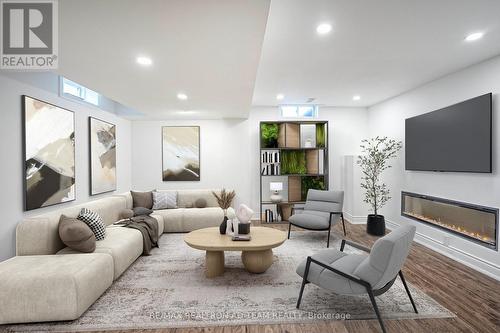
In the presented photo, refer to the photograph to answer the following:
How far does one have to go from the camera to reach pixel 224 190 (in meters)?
5.87

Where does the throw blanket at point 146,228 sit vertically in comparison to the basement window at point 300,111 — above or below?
below

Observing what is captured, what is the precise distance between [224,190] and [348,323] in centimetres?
401

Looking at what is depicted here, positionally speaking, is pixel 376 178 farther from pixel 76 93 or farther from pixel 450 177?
pixel 76 93

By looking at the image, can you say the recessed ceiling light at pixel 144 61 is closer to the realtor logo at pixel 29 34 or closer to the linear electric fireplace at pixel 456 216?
the realtor logo at pixel 29 34

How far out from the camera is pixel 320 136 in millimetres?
6004

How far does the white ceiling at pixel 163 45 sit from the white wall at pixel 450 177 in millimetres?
2982

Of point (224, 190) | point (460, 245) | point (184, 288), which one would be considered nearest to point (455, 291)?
point (460, 245)

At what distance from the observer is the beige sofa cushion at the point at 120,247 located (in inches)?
115

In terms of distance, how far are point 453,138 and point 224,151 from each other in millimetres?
4353

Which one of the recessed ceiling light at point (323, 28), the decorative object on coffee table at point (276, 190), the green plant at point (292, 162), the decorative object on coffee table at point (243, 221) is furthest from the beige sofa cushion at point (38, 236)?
the green plant at point (292, 162)

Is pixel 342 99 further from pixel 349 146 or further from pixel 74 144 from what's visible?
pixel 74 144

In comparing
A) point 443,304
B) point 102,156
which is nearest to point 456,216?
point 443,304

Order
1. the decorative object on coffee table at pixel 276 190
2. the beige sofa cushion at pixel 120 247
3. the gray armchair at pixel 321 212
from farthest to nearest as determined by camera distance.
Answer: the decorative object on coffee table at pixel 276 190 < the gray armchair at pixel 321 212 < the beige sofa cushion at pixel 120 247

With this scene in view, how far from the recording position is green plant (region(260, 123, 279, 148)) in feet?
19.5
